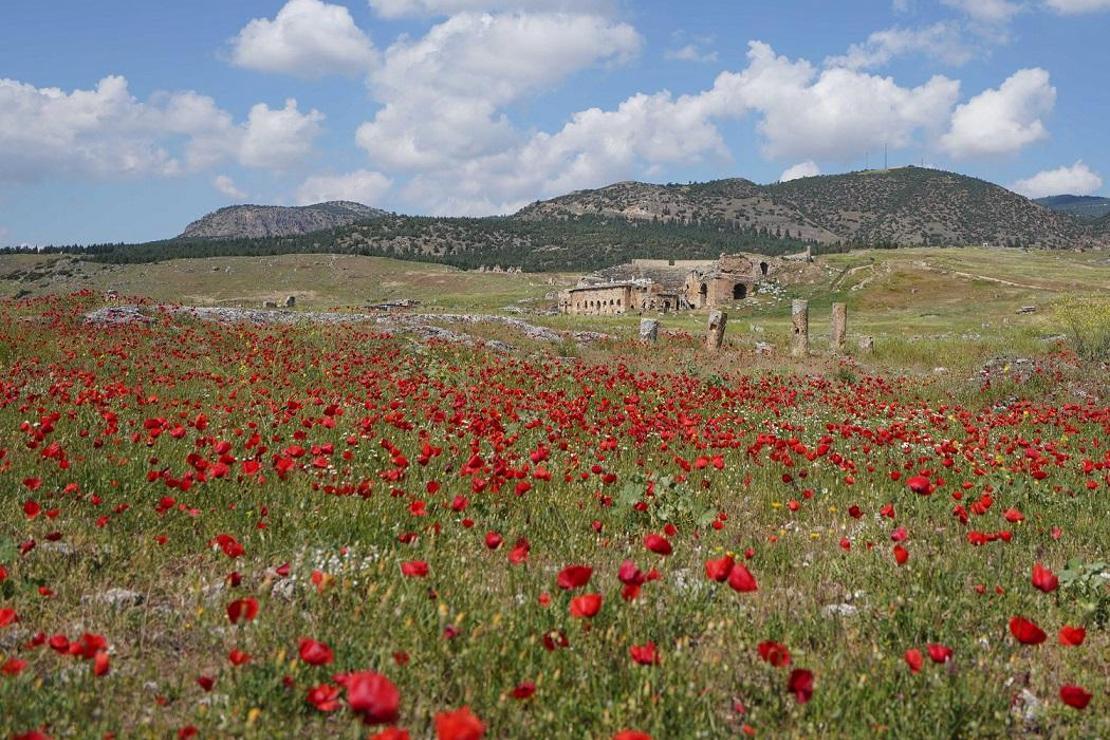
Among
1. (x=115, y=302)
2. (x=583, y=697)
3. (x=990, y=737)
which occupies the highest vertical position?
(x=115, y=302)

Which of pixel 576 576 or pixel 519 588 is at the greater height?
pixel 576 576

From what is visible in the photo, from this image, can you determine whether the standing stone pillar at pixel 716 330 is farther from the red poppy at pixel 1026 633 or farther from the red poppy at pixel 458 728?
the red poppy at pixel 458 728

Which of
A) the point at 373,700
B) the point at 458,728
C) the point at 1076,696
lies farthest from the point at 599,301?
the point at 458,728

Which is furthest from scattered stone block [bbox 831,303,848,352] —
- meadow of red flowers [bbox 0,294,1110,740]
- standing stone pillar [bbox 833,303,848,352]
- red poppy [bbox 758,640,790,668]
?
red poppy [bbox 758,640,790,668]

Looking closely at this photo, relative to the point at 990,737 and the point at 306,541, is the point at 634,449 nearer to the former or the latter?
the point at 306,541

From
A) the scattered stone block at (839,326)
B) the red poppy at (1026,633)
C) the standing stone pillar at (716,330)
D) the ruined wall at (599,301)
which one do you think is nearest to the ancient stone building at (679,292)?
the ruined wall at (599,301)

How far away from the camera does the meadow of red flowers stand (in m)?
2.85

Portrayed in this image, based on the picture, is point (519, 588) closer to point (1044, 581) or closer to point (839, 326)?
point (1044, 581)

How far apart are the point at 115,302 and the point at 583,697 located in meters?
23.4

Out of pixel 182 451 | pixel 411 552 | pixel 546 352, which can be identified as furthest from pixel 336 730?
pixel 546 352

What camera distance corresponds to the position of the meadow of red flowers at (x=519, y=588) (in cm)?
285

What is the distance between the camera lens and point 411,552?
14.5 feet

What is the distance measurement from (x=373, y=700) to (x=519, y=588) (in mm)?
2341

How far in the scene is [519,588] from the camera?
4.08 m
